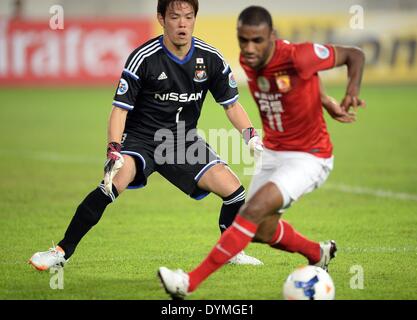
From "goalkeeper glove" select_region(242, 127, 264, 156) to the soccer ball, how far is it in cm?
121

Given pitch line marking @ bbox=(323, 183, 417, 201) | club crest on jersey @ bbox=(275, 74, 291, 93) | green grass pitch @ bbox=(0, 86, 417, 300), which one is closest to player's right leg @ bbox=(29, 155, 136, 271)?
green grass pitch @ bbox=(0, 86, 417, 300)

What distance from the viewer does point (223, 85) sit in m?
7.56

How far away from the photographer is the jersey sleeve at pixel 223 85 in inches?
296

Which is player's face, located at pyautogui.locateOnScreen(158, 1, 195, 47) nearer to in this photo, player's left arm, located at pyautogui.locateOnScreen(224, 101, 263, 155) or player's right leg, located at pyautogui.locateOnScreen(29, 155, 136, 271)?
player's left arm, located at pyautogui.locateOnScreen(224, 101, 263, 155)

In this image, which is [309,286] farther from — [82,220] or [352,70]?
[82,220]

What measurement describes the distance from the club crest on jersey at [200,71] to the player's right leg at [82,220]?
966 mm

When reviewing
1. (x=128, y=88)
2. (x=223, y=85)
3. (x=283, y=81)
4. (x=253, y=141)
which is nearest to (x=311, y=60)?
(x=283, y=81)

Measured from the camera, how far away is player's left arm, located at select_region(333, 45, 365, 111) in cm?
591

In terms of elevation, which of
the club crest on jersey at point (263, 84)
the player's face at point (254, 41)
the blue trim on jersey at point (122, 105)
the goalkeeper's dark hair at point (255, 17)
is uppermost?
the goalkeeper's dark hair at point (255, 17)

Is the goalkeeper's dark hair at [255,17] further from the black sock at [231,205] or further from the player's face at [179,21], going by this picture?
the black sock at [231,205]

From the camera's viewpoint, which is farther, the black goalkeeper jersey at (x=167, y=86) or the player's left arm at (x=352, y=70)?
the black goalkeeper jersey at (x=167, y=86)

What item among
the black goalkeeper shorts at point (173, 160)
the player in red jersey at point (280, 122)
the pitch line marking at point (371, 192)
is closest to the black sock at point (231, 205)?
the black goalkeeper shorts at point (173, 160)
